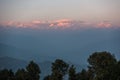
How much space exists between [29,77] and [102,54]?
890 inches

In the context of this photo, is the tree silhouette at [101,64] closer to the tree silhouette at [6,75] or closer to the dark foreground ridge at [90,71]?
the dark foreground ridge at [90,71]

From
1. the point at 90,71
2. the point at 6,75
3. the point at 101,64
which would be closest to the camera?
the point at 101,64

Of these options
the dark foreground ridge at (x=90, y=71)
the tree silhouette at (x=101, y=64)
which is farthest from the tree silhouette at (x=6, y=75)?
the tree silhouette at (x=101, y=64)

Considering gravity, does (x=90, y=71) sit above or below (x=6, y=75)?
below

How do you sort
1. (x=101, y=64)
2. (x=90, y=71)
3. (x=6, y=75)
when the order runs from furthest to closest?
(x=6, y=75)
(x=90, y=71)
(x=101, y=64)

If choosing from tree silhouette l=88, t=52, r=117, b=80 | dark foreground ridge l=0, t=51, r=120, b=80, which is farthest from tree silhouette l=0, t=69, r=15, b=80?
tree silhouette l=88, t=52, r=117, b=80

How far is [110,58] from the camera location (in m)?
78.4

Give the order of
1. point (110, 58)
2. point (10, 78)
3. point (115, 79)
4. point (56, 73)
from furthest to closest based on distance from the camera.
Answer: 1. point (10, 78)
2. point (56, 73)
3. point (110, 58)
4. point (115, 79)

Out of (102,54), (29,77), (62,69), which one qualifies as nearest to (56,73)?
(62,69)

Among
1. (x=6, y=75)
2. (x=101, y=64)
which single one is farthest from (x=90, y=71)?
(x=6, y=75)

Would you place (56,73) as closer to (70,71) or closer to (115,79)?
(70,71)

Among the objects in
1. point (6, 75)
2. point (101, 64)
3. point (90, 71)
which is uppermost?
point (6, 75)

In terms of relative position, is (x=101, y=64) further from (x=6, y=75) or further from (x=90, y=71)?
(x=6, y=75)

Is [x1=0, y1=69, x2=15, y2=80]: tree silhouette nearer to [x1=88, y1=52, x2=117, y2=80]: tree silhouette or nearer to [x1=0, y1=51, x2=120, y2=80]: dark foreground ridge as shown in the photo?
[x1=0, y1=51, x2=120, y2=80]: dark foreground ridge
